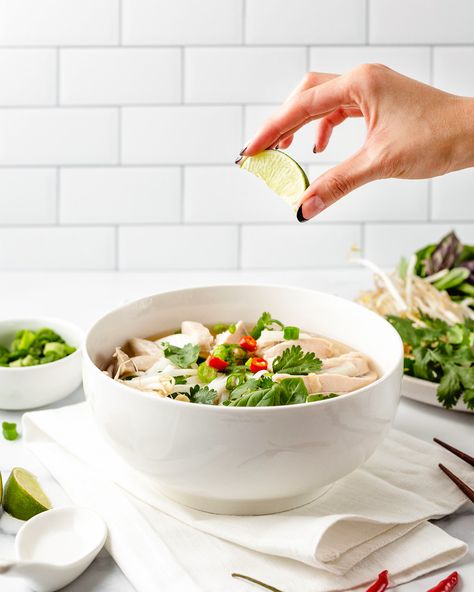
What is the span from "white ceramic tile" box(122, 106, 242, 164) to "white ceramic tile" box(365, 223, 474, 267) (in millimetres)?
512

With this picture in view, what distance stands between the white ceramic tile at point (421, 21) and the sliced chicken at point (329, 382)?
1.47 m

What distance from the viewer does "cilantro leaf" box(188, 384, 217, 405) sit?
1028mm

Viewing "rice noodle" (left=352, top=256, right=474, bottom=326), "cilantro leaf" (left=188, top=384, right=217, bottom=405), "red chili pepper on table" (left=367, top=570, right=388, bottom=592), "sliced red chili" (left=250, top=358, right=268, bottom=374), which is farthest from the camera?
"rice noodle" (left=352, top=256, right=474, bottom=326)

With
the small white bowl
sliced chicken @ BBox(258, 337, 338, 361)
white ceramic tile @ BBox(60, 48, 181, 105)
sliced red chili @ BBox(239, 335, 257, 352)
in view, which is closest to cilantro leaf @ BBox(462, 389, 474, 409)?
sliced chicken @ BBox(258, 337, 338, 361)

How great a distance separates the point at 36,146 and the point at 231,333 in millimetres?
1333

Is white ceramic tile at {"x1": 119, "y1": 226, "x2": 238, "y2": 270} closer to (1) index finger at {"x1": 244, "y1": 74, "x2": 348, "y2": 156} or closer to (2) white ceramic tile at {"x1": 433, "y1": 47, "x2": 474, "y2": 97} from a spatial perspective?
(2) white ceramic tile at {"x1": 433, "y1": 47, "x2": 474, "y2": 97}

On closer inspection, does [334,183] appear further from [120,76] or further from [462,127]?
[120,76]

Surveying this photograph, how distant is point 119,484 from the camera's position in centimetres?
111

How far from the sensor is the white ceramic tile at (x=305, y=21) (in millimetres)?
2223

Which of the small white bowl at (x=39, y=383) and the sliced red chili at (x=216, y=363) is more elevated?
the sliced red chili at (x=216, y=363)

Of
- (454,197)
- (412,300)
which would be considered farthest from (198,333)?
(454,197)

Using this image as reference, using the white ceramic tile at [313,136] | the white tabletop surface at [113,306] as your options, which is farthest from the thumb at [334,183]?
the white ceramic tile at [313,136]

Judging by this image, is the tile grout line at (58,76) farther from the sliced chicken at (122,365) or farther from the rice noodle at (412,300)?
the sliced chicken at (122,365)

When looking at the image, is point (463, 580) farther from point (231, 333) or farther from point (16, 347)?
point (16, 347)
